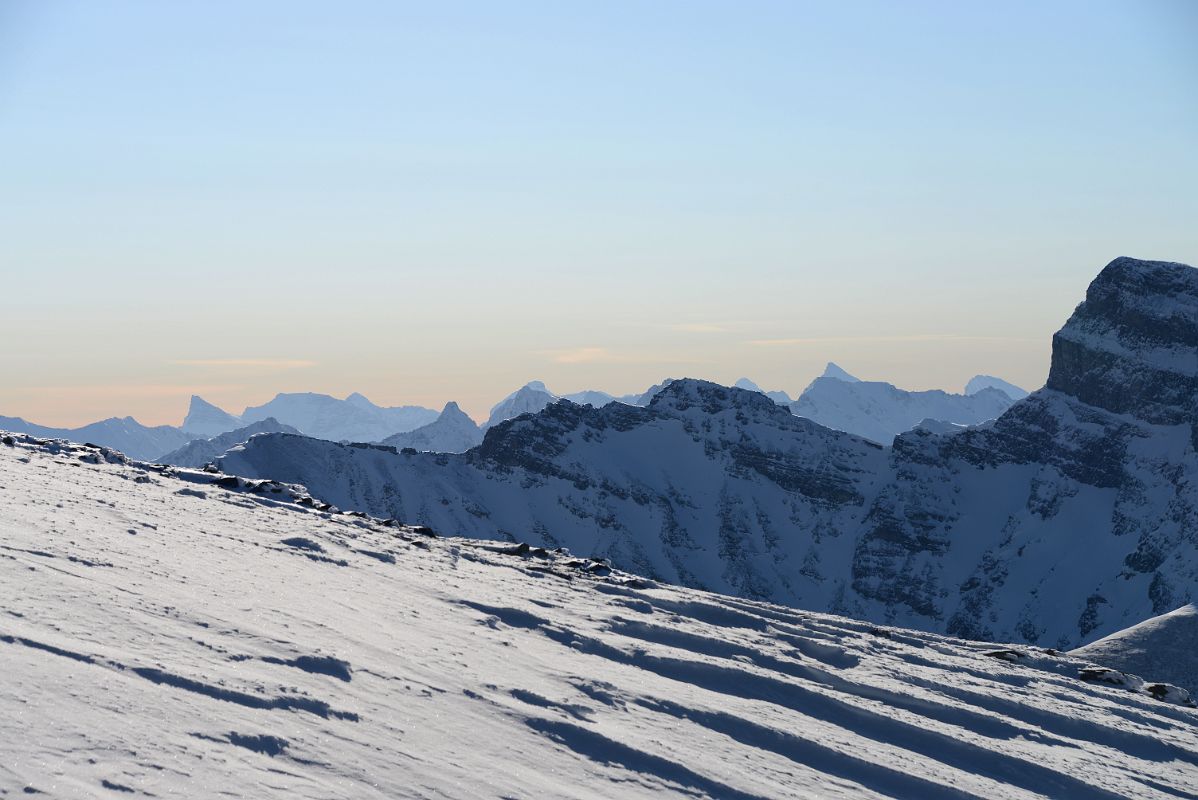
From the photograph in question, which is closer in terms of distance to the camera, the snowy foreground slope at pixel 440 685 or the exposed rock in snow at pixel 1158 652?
the snowy foreground slope at pixel 440 685

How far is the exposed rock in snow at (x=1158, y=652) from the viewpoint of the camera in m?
52.8

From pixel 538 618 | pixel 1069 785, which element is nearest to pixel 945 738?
pixel 1069 785

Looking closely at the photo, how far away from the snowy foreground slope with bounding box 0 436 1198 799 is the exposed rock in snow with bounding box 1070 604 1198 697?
919 cm

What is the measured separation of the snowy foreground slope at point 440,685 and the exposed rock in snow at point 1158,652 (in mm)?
9191

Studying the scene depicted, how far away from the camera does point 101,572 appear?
23656 millimetres

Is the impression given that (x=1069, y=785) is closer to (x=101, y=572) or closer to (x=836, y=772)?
(x=836, y=772)

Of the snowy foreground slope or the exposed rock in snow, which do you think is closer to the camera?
the snowy foreground slope

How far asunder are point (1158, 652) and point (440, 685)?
140 feet

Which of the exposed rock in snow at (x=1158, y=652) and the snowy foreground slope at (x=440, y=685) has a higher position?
the snowy foreground slope at (x=440, y=685)

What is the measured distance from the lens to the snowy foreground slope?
15.7m

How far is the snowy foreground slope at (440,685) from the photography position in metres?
15.7

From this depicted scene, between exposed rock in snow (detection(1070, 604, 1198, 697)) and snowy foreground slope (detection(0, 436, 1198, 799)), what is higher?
snowy foreground slope (detection(0, 436, 1198, 799))

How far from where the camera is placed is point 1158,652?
5400 centimetres

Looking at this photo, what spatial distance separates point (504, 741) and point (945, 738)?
13.7 m
